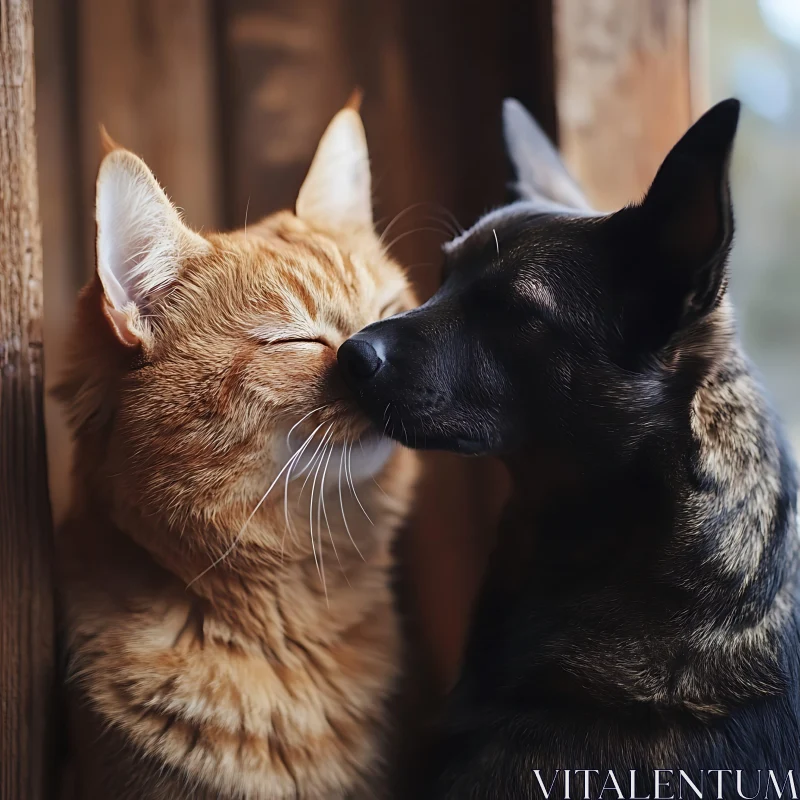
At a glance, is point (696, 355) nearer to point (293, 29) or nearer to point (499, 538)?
point (499, 538)

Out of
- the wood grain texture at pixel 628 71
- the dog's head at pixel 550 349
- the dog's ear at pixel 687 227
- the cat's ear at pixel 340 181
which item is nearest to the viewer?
the dog's ear at pixel 687 227

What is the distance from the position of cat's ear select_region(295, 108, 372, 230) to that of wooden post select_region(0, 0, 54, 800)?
33 centimetres

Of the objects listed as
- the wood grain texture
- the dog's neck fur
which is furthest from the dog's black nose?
the wood grain texture

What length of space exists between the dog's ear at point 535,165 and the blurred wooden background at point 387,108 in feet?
0.39

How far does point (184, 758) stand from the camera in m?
0.85

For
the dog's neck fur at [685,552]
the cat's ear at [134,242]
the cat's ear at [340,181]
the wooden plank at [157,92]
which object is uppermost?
the wooden plank at [157,92]

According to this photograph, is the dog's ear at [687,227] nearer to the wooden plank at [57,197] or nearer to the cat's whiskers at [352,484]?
the cat's whiskers at [352,484]

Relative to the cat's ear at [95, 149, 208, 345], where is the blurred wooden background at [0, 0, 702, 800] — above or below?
above

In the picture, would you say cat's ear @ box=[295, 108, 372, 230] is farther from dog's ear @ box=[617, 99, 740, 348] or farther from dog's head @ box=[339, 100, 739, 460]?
dog's ear @ box=[617, 99, 740, 348]

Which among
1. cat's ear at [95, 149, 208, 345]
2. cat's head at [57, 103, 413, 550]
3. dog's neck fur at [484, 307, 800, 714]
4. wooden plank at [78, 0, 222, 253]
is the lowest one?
dog's neck fur at [484, 307, 800, 714]

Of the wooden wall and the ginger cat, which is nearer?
the ginger cat

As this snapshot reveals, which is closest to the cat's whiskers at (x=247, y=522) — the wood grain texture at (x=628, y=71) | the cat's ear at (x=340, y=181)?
the cat's ear at (x=340, y=181)

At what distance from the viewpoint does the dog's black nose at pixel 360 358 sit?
0.84 m

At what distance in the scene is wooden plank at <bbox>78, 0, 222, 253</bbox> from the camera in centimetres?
107
